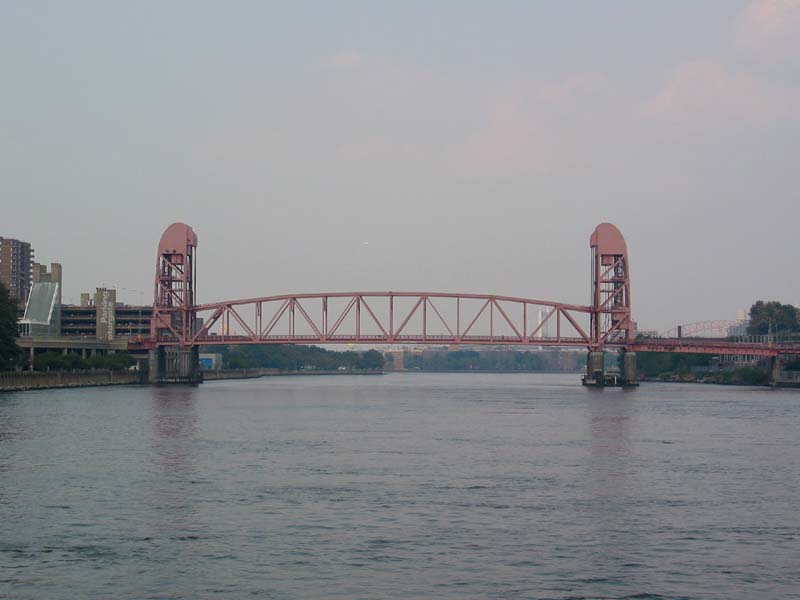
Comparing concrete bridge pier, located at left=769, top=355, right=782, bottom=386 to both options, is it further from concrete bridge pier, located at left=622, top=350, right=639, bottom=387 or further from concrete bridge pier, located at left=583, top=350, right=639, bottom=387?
concrete bridge pier, located at left=622, top=350, right=639, bottom=387

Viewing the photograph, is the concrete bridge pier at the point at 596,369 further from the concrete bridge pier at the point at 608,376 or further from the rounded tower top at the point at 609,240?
the rounded tower top at the point at 609,240

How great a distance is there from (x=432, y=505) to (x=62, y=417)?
5284 centimetres

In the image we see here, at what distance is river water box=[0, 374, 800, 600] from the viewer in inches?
1110

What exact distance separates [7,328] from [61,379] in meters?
27.7

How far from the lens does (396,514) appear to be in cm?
3731

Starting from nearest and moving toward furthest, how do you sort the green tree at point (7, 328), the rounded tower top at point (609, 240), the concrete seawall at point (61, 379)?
the green tree at point (7, 328) < the concrete seawall at point (61, 379) < the rounded tower top at point (609, 240)

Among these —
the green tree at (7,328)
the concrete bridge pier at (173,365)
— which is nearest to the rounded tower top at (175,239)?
the concrete bridge pier at (173,365)

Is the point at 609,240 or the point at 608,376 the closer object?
the point at 609,240

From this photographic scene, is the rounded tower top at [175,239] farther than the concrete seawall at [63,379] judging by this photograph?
Yes

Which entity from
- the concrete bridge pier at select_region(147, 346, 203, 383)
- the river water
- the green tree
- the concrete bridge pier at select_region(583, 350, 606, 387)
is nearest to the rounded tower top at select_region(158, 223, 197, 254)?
the concrete bridge pier at select_region(147, 346, 203, 383)

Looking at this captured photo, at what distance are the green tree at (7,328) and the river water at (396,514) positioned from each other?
5413 cm

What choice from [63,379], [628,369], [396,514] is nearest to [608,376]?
[628,369]

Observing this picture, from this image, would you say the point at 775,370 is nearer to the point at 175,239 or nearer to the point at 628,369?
the point at 628,369

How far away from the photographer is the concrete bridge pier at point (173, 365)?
184 metres
